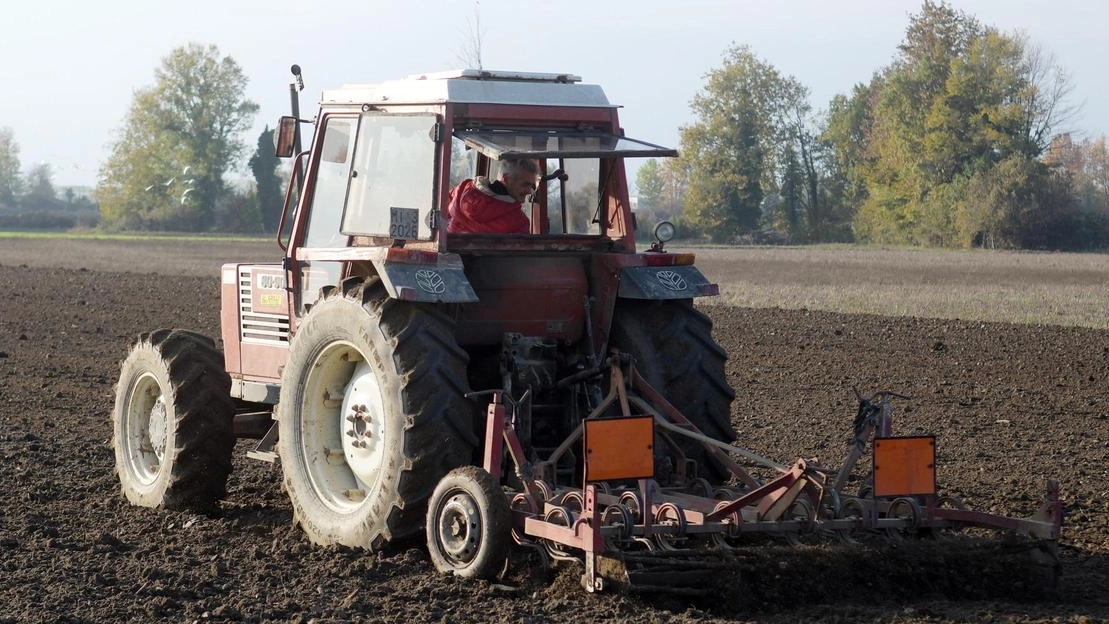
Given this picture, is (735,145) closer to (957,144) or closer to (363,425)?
(957,144)

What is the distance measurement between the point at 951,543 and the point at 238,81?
8003 cm

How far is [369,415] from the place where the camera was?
677cm

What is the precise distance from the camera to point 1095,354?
14.9 m

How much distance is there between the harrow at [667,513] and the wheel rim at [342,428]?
0.70m

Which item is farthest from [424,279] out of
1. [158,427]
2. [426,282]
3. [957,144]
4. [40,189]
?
[40,189]

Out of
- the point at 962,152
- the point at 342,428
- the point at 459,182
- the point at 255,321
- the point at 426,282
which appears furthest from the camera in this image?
the point at 962,152

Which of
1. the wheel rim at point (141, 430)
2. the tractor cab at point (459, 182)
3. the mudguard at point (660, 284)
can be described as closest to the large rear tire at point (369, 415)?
the tractor cab at point (459, 182)

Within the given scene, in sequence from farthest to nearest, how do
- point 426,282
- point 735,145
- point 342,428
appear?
point 735,145 < point 342,428 < point 426,282

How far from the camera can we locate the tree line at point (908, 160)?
58062mm

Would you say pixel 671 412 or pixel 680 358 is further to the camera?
pixel 680 358

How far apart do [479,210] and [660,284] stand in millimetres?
954

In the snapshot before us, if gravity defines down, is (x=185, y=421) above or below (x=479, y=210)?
below

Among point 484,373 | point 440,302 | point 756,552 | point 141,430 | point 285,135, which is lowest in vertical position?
point 756,552

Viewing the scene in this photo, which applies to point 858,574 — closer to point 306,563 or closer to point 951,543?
point 951,543
